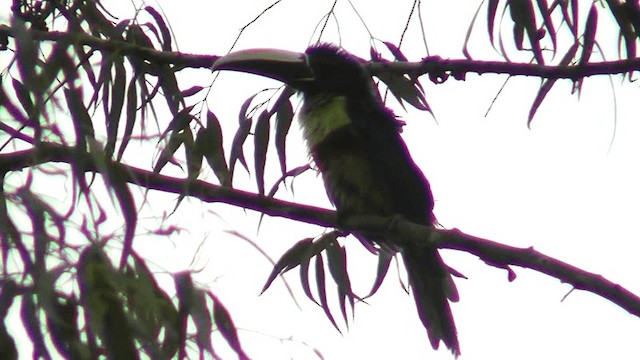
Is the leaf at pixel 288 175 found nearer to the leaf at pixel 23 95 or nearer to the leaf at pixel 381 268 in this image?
the leaf at pixel 381 268

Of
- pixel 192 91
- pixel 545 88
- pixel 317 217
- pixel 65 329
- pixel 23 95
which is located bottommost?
pixel 65 329

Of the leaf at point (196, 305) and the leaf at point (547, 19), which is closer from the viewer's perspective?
the leaf at point (196, 305)

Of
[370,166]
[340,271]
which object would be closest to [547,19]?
[370,166]

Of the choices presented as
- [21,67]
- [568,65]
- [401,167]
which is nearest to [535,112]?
[568,65]

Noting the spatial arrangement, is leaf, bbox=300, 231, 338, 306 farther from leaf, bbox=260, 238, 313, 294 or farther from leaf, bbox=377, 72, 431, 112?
leaf, bbox=377, 72, 431, 112

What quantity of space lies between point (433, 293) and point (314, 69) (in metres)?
0.79

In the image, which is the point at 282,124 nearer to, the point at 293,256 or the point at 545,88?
the point at 293,256

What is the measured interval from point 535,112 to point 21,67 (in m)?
1.19

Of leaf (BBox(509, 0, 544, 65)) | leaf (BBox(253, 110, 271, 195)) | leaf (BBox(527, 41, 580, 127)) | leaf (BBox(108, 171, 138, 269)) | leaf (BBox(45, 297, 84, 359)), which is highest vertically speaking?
leaf (BBox(509, 0, 544, 65))

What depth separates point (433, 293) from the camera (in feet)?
9.12

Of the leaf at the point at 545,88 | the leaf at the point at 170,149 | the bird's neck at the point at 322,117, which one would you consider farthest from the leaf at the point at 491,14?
the leaf at the point at 170,149

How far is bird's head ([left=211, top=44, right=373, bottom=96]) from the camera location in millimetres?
3092

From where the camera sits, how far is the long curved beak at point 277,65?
10.00ft

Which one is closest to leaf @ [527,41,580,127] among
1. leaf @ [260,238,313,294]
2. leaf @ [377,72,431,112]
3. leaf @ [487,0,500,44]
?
leaf @ [487,0,500,44]
